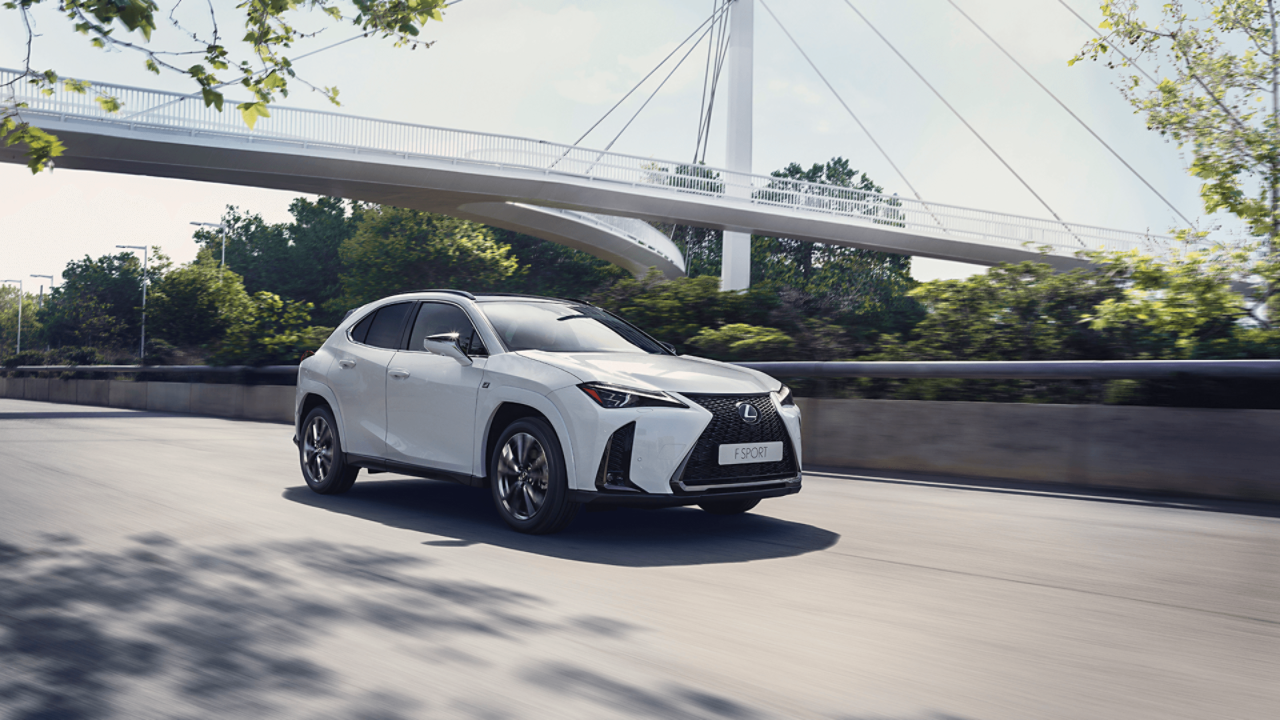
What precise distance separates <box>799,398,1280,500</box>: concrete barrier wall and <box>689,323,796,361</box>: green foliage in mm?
1363

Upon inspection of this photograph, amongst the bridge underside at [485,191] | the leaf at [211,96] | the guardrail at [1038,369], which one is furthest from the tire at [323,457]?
the bridge underside at [485,191]

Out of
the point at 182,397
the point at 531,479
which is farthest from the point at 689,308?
the point at 182,397

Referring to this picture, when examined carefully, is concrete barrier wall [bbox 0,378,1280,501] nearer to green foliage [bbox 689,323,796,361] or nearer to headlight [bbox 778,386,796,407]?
green foliage [bbox 689,323,796,361]

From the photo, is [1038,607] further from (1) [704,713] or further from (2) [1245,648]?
(1) [704,713]

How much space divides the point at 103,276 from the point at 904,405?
359 feet

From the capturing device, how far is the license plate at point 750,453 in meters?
5.89

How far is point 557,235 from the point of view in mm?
50406

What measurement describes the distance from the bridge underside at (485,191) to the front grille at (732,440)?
2674cm

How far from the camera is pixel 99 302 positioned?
9981cm

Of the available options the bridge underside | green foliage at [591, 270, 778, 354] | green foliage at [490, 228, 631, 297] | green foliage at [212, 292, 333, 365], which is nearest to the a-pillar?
the bridge underside

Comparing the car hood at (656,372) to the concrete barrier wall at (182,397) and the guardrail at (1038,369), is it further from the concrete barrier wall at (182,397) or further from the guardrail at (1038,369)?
the concrete barrier wall at (182,397)

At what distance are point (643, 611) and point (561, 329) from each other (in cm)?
298

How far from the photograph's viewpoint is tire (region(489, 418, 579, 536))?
594 cm

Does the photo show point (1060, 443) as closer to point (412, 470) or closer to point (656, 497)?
point (656, 497)
